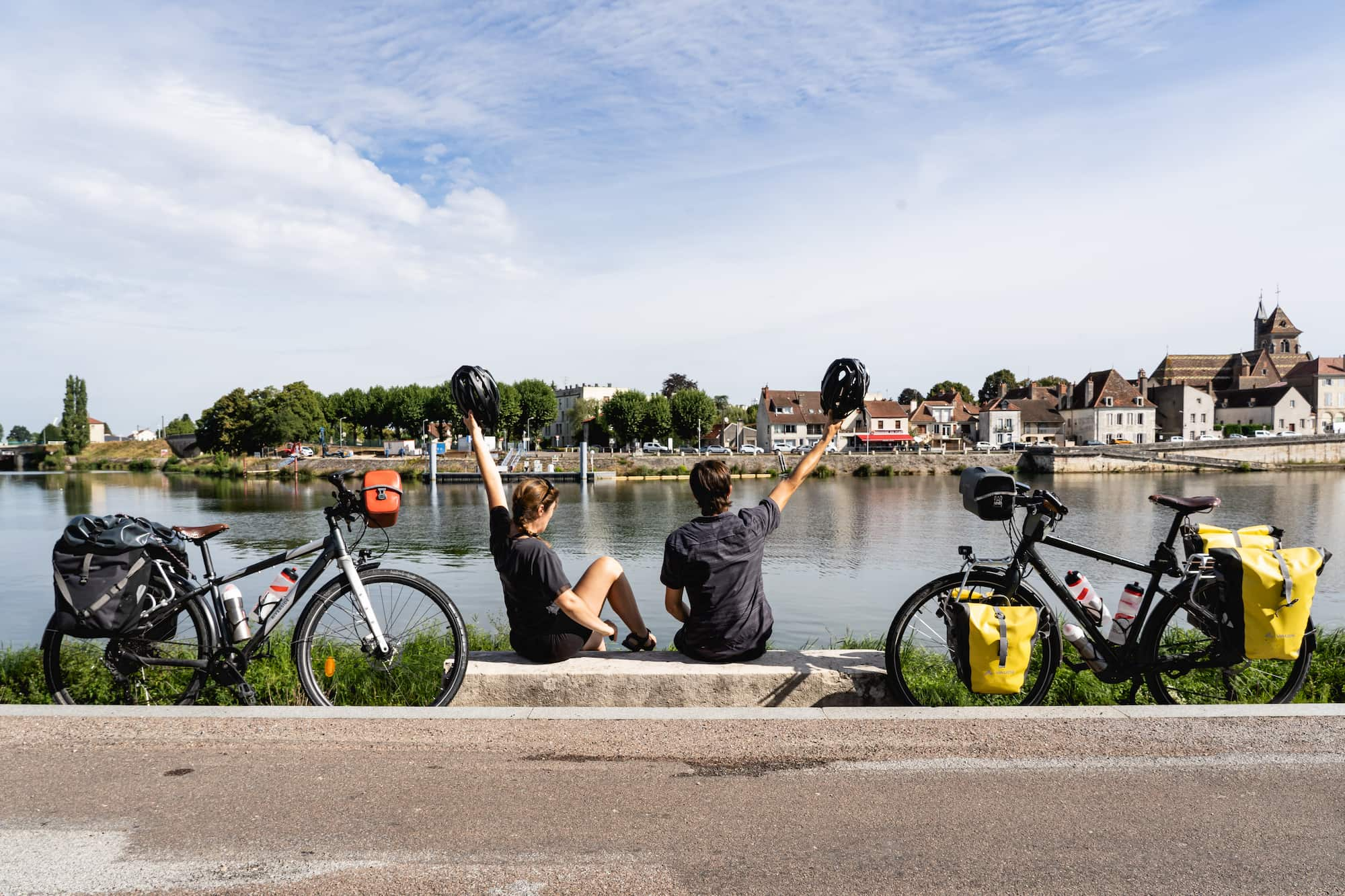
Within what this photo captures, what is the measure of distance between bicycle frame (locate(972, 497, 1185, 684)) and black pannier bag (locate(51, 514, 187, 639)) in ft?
14.6

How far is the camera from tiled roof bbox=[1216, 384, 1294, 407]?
108938 mm

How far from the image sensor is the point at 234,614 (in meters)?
5.11

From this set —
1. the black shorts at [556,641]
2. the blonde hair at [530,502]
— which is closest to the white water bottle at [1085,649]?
the black shorts at [556,641]

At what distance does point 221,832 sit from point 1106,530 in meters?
36.6

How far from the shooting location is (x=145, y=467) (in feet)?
334

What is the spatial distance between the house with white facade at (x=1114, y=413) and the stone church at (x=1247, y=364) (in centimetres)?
1352

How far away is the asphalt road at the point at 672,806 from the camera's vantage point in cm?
304

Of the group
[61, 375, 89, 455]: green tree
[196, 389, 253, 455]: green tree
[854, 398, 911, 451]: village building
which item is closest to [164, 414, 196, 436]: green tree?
[61, 375, 89, 455]: green tree

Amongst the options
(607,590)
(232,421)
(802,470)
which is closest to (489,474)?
(607,590)

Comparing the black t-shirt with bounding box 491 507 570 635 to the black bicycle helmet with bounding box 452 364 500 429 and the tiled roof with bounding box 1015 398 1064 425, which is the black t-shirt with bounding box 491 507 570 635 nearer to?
the black bicycle helmet with bounding box 452 364 500 429

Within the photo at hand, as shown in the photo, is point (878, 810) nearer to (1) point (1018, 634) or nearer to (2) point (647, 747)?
(2) point (647, 747)

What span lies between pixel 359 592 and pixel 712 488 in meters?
2.04

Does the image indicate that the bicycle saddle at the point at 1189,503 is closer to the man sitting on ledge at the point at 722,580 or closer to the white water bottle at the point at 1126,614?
the white water bottle at the point at 1126,614

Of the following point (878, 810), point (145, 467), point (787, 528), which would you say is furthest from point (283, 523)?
point (145, 467)
